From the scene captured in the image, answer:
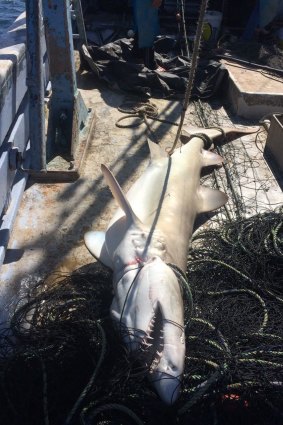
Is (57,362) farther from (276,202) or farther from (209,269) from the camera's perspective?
(276,202)

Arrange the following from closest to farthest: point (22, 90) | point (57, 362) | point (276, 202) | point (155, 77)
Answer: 1. point (57, 362)
2. point (22, 90)
3. point (276, 202)
4. point (155, 77)

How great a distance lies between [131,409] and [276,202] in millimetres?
2766

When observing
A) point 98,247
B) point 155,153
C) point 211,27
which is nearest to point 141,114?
point 155,153

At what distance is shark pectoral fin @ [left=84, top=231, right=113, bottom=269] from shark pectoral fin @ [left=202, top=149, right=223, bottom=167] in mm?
1789

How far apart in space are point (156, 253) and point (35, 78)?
1.93 metres

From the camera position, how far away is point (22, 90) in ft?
12.3

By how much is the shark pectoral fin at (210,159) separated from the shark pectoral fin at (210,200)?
25.3 inches

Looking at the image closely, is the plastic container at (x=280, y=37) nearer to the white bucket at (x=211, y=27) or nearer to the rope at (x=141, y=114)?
the white bucket at (x=211, y=27)

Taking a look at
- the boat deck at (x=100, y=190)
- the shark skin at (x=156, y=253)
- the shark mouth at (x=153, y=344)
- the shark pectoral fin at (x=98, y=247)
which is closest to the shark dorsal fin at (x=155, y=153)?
the shark skin at (x=156, y=253)

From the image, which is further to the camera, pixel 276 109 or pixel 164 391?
pixel 276 109

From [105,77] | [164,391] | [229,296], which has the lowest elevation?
[229,296]

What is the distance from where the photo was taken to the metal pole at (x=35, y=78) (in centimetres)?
328

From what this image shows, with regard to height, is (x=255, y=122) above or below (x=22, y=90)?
below

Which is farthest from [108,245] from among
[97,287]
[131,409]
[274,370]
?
[274,370]
